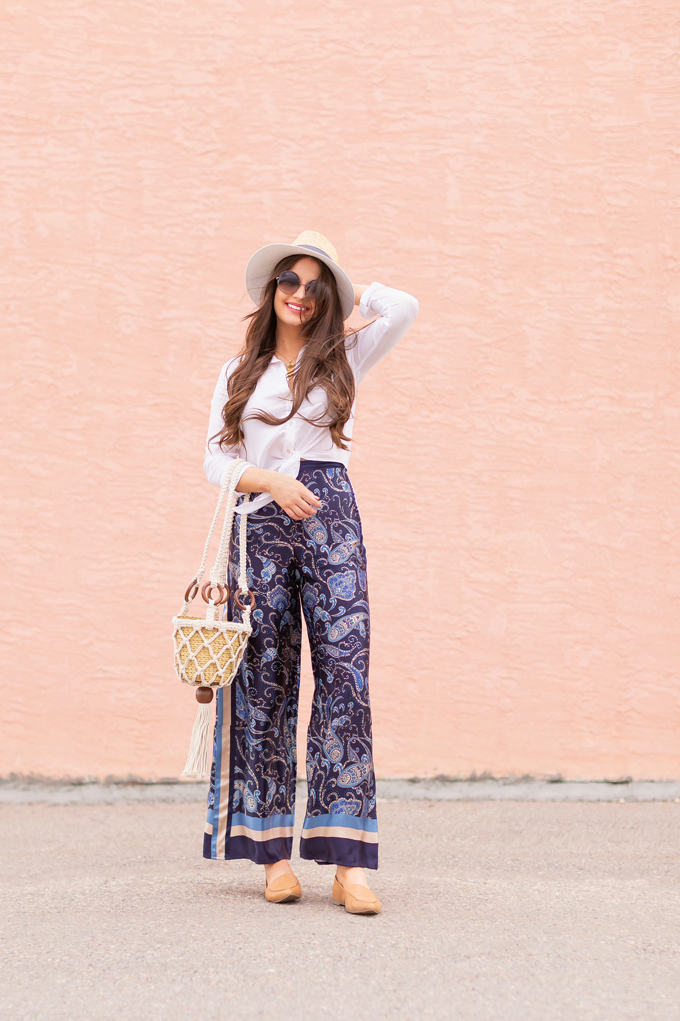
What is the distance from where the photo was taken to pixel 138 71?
170 inches

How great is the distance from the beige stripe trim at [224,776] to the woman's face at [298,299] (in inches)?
40.4

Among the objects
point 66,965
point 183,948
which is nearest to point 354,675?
point 183,948

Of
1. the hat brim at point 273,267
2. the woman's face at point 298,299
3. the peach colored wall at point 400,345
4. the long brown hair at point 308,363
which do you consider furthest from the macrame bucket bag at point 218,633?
the peach colored wall at point 400,345

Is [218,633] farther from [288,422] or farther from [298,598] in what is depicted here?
[288,422]

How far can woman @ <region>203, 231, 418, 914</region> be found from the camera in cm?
255

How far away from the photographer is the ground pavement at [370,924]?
75.8 inches

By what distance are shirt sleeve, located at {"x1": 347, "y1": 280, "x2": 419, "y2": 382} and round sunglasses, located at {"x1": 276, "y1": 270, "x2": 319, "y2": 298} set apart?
5.7 inches

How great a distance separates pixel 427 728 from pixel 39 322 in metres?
2.48

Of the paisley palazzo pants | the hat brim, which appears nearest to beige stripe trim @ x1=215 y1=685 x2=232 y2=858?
the paisley palazzo pants

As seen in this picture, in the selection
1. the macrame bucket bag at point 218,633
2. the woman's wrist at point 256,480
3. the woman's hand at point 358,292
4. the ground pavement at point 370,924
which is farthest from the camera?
the woman's hand at point 358,292

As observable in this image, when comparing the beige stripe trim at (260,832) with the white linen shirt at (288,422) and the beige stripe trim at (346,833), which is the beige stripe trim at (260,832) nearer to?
the beige stripe trim at (346,833)

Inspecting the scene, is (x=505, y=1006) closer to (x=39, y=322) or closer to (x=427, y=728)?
(x=427, y=728)

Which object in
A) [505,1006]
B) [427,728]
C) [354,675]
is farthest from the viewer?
[427,728]

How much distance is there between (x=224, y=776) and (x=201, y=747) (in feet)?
0.33
